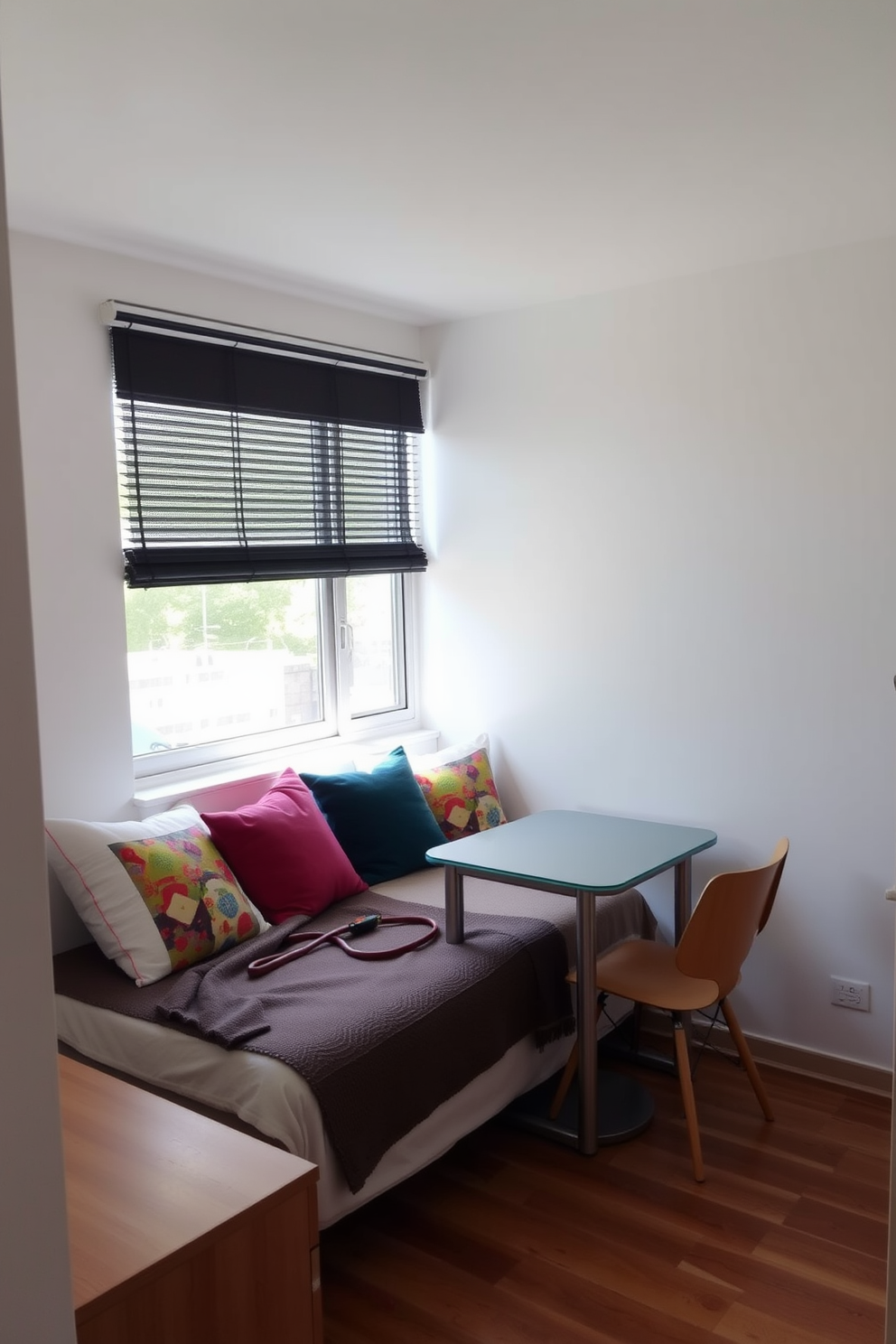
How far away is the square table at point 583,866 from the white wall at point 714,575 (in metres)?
0.32

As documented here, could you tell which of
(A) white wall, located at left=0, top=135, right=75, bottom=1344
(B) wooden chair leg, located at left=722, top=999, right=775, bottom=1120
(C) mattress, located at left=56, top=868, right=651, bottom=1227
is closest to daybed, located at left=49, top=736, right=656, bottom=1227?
(C) mattress, located at left=56, top=868, right=651, bottom=1227

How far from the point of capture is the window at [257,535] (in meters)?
3.18

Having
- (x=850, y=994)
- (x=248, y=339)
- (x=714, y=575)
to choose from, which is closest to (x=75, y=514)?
(x=248, y=339)

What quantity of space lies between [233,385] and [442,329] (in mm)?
1064

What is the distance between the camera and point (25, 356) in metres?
2.83

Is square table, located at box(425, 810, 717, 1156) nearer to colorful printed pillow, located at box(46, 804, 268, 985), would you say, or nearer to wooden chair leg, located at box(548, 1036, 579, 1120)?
wooden chair leg, located at box(548, 1036, 579, 1120)

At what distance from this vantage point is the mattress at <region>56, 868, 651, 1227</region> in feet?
7.21

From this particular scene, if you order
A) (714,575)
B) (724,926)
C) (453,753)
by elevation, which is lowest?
(724,926)

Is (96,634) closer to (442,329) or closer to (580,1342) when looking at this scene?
(442,329)

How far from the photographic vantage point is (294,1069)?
7.34 ft

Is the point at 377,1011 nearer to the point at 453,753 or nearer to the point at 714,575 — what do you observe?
the point at 453,753

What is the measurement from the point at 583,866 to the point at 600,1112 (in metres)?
0.77

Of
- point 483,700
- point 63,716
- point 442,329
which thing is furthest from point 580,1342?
point 442,329

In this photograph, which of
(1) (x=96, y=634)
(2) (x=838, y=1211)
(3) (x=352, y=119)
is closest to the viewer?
(3) (x=352, y=119)
